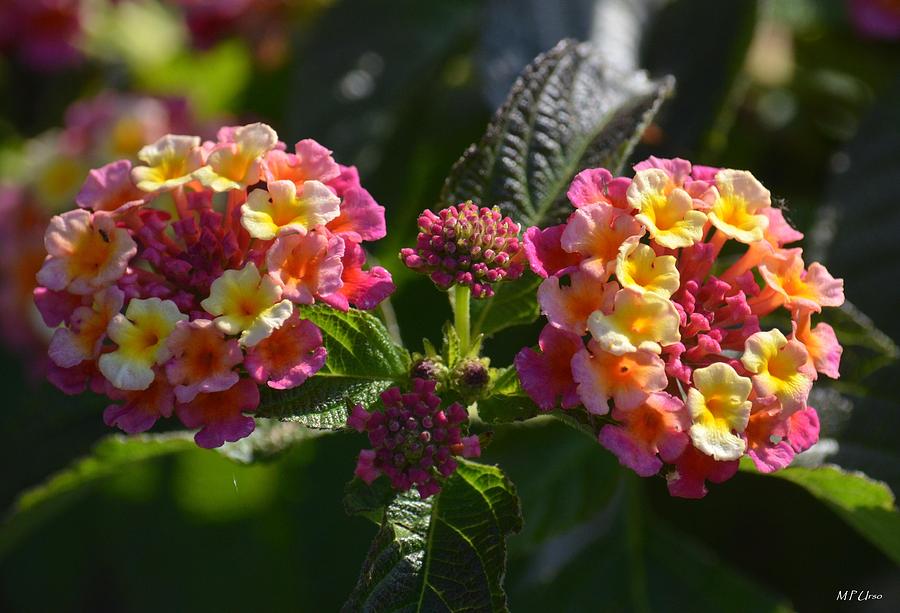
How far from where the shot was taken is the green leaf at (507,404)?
77cm

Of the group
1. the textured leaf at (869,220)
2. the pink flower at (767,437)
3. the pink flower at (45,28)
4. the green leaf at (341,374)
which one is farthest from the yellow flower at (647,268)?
the pink flower at (45,28)

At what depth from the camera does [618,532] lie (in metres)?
1.31

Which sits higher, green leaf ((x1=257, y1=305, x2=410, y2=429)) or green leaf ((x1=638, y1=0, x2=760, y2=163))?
green leaf ((x1=638, y1=0, x2=760, y2=163))

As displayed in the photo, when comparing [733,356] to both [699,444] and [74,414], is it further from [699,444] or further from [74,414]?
[74,414]

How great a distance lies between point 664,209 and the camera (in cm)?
73

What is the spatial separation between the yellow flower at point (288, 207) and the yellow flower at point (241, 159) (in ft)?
0.10

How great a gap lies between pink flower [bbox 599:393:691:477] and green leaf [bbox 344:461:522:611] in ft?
0.40

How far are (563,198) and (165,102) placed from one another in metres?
0.95

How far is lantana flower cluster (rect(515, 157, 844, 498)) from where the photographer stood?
68 cm

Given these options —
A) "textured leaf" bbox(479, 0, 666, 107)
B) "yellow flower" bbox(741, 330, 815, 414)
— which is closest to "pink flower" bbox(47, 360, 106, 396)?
"yellow flower" bbox(741, 330, 815, 414)

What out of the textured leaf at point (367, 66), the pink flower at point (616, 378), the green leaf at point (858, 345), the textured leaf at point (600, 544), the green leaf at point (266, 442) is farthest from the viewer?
the textured leaf at point (367, 66)

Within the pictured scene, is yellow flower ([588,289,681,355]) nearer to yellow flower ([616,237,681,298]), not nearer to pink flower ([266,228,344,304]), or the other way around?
yellow flower ([616,237,681,298])

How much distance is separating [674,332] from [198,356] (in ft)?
1.04

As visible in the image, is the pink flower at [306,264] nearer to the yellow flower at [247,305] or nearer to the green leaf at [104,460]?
the yellow flower at [247,305]
